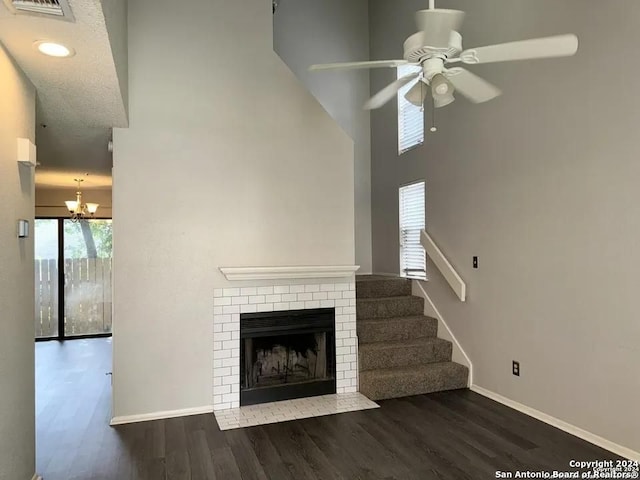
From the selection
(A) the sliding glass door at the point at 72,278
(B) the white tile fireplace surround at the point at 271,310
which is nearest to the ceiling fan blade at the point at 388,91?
(B) the white tile fireplace surround at the point at 271,310

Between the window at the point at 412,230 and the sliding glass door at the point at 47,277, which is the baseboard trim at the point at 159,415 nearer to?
the window at the point at 412,230

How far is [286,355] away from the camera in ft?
14.3

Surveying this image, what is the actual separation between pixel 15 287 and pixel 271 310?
2.21 meters

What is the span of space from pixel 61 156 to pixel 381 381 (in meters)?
4.27

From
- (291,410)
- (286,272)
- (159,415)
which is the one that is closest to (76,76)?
(286,272)

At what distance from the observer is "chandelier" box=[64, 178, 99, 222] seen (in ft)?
21.8

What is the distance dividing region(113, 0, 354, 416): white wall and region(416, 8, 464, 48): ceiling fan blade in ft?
7.14

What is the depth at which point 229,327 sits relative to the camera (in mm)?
4055

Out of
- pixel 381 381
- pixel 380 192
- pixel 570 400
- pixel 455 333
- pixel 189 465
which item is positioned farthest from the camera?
pixel 380 192

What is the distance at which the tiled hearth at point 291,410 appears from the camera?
3721mm

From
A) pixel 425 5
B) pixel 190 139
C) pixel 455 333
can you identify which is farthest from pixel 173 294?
pixel 425 5

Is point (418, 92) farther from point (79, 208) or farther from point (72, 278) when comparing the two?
point (72, 278)

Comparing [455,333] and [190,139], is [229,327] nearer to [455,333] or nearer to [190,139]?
[190,139]

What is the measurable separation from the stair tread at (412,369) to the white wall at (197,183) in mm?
1268
